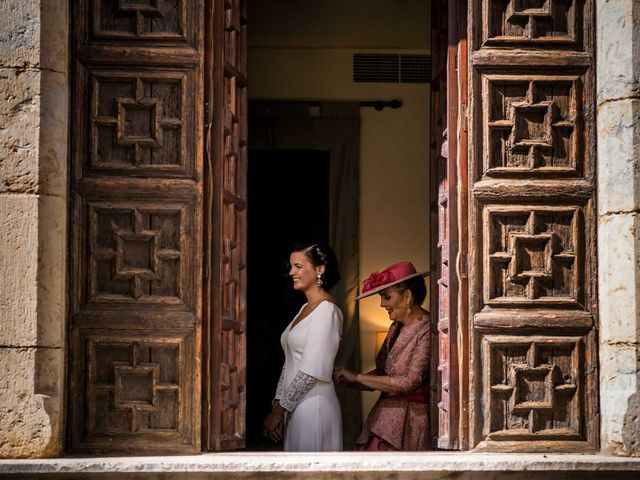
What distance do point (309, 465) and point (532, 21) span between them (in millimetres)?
2585

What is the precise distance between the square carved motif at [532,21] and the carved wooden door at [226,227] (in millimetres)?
1405

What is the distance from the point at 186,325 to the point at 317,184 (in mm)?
4748

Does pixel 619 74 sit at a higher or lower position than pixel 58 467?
higher

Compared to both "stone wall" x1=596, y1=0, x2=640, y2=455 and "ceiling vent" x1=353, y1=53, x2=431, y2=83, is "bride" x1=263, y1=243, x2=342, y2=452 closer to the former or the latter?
"stone wall" x1=596, y1=0, x2=640, y2=455

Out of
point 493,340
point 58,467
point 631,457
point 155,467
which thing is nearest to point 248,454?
point 155,467

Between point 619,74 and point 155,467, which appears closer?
point 155,467

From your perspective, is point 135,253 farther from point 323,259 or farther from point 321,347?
point 323,259

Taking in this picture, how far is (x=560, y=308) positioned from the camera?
6.55 m

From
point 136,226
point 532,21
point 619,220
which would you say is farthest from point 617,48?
point 136,226

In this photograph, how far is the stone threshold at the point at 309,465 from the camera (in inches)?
235

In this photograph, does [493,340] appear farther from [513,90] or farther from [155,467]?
[155,467]

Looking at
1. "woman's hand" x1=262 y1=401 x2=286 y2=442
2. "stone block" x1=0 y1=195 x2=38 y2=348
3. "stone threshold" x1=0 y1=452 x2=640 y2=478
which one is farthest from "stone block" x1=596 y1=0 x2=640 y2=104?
"stone block" x1=0 y1=195 x2=38 y2=348

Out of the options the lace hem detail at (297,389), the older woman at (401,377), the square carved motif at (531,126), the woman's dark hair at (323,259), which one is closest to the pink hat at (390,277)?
the older woman at (401,377)

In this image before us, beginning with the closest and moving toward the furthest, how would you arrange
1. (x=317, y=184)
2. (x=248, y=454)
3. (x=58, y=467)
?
(x=58, y=467)
(x=248, y=454)
(x=317, y=184)
